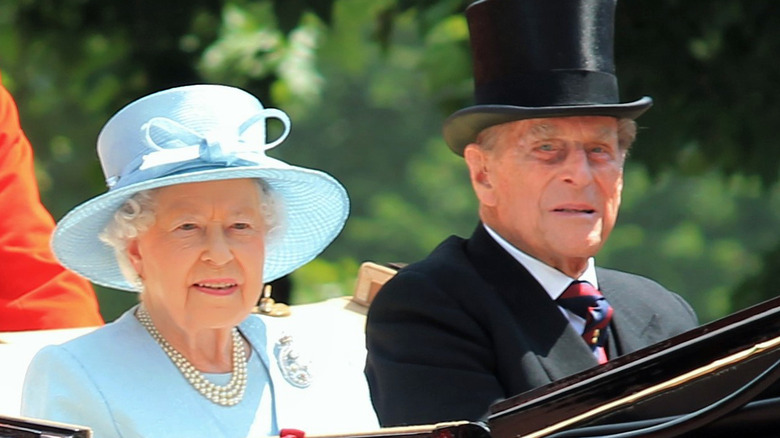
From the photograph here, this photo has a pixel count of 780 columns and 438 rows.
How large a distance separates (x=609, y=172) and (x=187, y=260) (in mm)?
979

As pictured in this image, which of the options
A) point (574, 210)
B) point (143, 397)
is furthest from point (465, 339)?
point (143, 397)

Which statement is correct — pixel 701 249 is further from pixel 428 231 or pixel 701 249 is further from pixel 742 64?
pixel 742 64

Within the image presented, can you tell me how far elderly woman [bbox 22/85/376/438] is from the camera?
2.77m

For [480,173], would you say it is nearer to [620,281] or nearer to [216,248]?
[620,281]

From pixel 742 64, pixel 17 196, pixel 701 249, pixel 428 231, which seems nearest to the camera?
pixel 17 196

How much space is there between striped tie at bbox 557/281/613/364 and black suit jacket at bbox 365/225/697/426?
4cm

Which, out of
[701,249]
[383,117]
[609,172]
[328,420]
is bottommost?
[328,420]

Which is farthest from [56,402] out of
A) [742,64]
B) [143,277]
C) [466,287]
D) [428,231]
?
[428,231]

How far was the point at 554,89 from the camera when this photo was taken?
11.0 feet

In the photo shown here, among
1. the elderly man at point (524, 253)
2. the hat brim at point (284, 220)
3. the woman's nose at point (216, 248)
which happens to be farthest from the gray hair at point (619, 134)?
the woman's nose at point (216, 248)

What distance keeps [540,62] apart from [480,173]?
26cm

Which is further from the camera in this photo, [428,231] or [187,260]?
[428,231]

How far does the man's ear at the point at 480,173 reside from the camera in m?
3.40

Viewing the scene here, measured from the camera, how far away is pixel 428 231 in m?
15.2
